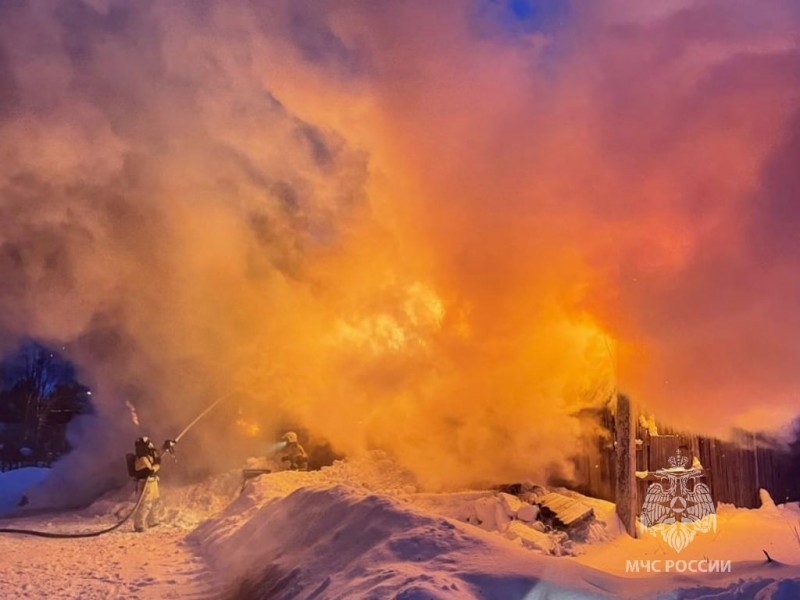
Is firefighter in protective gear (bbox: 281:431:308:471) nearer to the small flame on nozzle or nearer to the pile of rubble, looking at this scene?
the small flame on nozzle

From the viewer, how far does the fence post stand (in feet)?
36.9

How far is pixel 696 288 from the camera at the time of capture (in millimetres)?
11922

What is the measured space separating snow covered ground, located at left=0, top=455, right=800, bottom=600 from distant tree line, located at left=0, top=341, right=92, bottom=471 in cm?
1801

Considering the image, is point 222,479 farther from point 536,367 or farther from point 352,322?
point 536,367

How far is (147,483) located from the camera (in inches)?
543

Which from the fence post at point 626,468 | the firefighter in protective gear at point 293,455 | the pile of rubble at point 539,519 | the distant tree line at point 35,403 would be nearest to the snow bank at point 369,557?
the pile of rubble at point 539,519

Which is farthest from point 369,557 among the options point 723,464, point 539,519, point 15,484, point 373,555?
point 15,484

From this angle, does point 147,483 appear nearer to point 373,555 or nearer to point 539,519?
point 539,519

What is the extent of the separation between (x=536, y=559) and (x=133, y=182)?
1665 centimetres

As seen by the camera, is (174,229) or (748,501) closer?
(748,501)

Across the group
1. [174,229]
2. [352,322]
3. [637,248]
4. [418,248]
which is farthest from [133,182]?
[637,248]

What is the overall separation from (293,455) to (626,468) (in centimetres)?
889

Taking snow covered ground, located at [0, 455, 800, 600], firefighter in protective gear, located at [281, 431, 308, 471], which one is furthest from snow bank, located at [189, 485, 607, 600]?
firefighter in protective gear, located at [281, 431, 308, 471]

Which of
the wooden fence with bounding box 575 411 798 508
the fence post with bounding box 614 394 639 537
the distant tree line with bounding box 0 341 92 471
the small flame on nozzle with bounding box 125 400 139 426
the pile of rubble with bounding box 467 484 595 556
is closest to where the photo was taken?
the pile of rubble with bounding box 467 484 595 556
